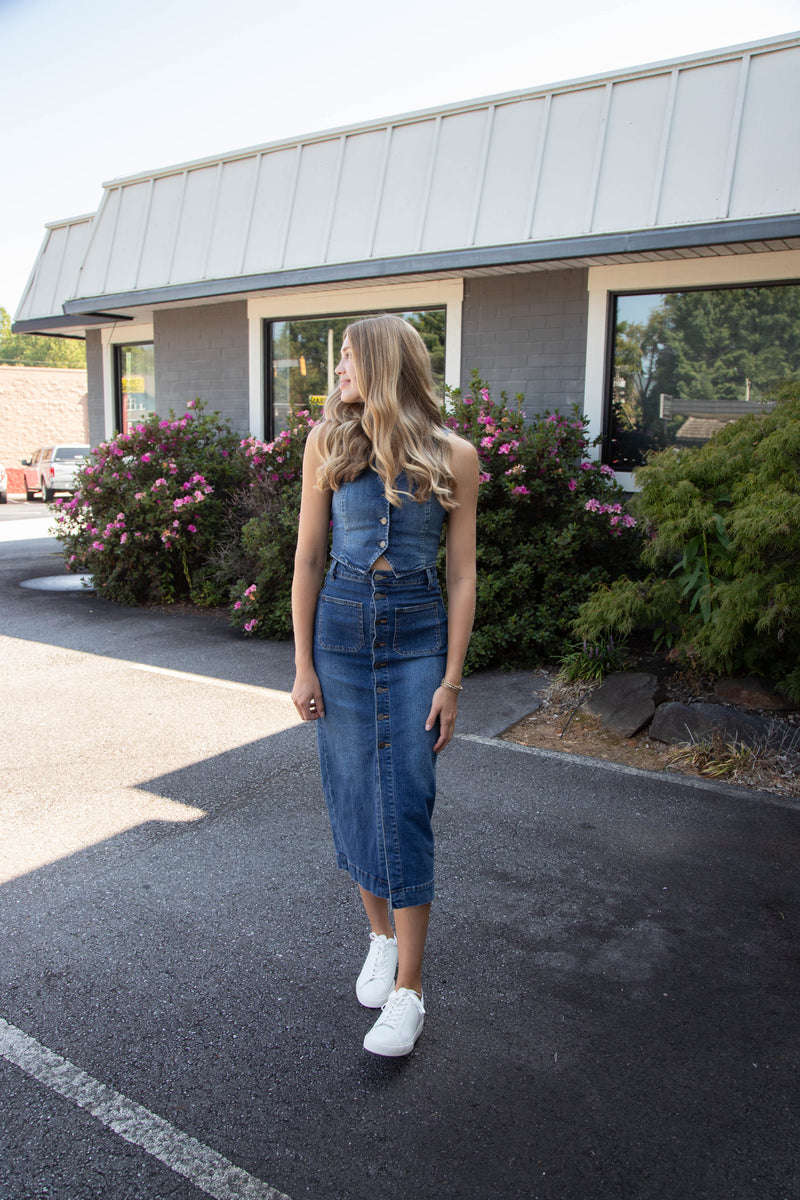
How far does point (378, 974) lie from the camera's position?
2.75m

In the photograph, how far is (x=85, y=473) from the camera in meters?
9.47

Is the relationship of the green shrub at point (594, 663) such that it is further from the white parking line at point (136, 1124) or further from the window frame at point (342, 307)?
the white parking line at point (136, 1124)

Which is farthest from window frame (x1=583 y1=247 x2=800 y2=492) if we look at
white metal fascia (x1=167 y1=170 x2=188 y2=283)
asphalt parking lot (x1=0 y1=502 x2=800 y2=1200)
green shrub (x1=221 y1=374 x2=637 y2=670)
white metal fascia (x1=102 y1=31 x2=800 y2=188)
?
white metal fascia (x1=167 y1=170 x2=188 y2=283)

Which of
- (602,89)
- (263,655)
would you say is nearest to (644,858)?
(263,655)

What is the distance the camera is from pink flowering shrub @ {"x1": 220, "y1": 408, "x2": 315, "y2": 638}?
7699mm

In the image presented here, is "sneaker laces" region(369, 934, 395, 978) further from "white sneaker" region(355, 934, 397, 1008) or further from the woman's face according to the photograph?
the woman's face

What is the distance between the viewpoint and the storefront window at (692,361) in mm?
6922

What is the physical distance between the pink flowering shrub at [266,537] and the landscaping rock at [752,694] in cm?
372

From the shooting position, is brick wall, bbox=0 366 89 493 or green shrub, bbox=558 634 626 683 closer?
green shrub, bbox=558 634 626 683

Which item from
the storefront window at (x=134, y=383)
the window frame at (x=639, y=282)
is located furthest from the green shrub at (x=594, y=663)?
the storefront window at (x=134, y=383)

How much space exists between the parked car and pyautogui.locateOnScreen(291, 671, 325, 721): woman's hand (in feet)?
69.3

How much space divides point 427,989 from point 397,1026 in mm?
366

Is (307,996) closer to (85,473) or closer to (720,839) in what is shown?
(720,839)

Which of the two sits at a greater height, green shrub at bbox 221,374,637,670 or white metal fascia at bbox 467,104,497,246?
white metal fascia at bbox 467,104,497,246
